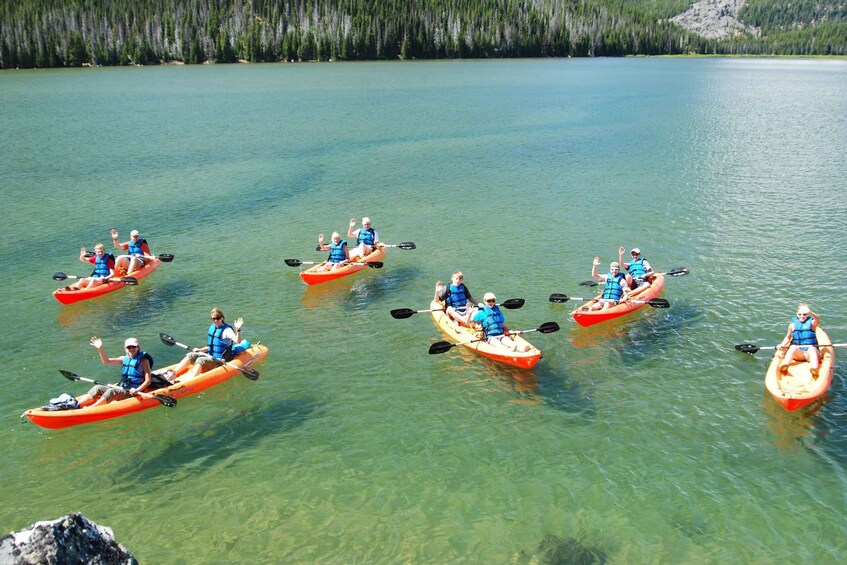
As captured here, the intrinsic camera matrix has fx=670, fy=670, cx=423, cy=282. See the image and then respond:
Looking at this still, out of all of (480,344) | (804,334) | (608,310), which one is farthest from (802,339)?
(480,344)

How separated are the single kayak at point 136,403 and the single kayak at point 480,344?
5.60 metres

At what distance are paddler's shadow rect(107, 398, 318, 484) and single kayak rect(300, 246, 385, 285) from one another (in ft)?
26.5

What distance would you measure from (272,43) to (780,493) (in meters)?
167

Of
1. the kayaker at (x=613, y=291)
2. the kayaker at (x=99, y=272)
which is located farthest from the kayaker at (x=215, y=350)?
the kayaker at (x=613, y=291)

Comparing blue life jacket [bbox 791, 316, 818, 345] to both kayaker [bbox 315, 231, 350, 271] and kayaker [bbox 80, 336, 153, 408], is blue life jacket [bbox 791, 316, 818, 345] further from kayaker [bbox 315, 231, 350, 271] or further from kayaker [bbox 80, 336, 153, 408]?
kayaker [bbox 80, 336, 153, 408]

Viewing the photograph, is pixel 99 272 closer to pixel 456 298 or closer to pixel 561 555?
pixel 456 298

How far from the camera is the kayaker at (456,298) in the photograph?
2041 centimetres

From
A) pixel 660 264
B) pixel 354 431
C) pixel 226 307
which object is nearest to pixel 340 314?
pixel 226 307

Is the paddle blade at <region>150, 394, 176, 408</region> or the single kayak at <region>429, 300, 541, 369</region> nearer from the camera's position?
the paddle blade at <region>150, 394, 176, 408</region>

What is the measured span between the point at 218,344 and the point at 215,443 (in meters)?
3.21

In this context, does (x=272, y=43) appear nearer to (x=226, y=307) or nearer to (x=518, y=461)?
(x=226, y=307)

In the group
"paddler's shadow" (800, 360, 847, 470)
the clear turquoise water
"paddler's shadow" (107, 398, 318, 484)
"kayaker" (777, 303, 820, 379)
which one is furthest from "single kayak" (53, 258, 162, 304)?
"paddler's shadow" (800, 360, 847, 470)

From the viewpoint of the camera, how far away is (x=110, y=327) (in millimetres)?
21703

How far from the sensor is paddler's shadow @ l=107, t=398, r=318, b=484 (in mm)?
14367
